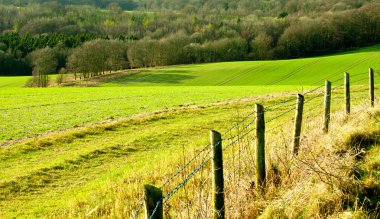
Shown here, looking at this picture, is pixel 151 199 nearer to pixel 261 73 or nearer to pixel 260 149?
pixel 260 149

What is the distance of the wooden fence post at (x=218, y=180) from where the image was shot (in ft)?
17.3

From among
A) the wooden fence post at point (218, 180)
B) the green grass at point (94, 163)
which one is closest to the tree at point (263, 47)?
the green grass at point (94, 163)

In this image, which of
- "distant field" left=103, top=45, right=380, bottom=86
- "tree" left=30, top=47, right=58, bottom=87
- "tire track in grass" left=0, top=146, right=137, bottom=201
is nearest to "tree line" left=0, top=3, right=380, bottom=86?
"tree" left=30, top=47, right=58, bottom=87

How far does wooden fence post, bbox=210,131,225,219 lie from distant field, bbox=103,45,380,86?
63.1 m

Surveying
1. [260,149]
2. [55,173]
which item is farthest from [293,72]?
[260,149]

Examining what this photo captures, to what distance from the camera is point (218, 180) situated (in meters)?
5.39

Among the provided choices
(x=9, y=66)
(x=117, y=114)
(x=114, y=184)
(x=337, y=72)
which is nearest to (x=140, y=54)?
(x=9, y=66)

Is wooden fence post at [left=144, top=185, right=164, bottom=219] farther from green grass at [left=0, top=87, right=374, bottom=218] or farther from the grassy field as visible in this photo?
green grass at [left=0, top=87, right=374, bottom=218]

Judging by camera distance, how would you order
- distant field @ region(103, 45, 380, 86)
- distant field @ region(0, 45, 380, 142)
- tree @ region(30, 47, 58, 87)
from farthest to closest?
tree @ region(30, 47, 58, 87)
distant field @ region(103, 45, 380, 86)
distant field @ region(0, 45, 380, 142)

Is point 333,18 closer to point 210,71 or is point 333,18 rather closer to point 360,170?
point 210,71

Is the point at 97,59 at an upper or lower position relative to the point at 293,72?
upper

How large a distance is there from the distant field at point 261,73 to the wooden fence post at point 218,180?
207 ft

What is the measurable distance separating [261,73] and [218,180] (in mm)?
73956

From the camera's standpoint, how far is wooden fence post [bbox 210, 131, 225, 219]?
5270 mm
